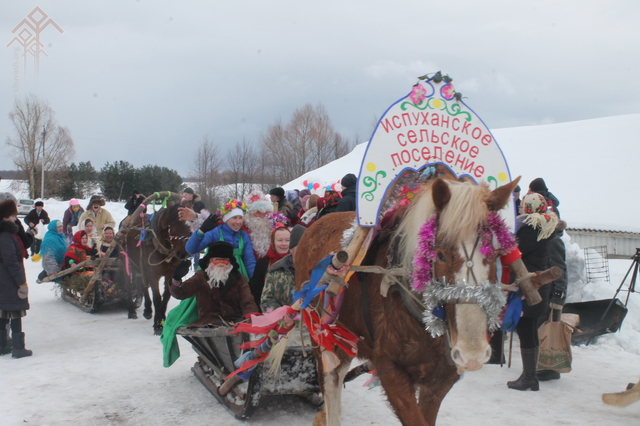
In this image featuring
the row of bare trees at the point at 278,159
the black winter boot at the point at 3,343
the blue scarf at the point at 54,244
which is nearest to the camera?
the black winter boot at the point at 3,343

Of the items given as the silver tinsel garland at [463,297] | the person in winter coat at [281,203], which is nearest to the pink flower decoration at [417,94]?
the silver tinsel garland at [463,297]

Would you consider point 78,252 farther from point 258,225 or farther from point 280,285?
point 280,285

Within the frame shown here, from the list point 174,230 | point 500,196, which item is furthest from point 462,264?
point 174,230

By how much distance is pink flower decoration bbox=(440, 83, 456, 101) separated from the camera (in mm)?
3145

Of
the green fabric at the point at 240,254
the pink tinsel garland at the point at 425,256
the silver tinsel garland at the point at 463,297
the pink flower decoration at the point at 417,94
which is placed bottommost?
the green fabric at the point at 240,254

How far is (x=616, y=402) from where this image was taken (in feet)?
13.2

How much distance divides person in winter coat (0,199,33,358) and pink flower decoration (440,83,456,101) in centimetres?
526

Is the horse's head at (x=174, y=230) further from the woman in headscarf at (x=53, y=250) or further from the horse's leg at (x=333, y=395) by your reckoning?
the horse's leg at (x=333, y=395)

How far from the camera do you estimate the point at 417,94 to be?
3115 mm

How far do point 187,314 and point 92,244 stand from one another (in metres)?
5.58

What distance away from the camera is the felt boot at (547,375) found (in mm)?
5336

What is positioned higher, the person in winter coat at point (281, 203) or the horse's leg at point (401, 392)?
the person in winter coat at point (281, 203)

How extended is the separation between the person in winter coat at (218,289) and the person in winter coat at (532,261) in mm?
2660

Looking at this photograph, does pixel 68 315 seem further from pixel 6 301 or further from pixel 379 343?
pixel 379 343
